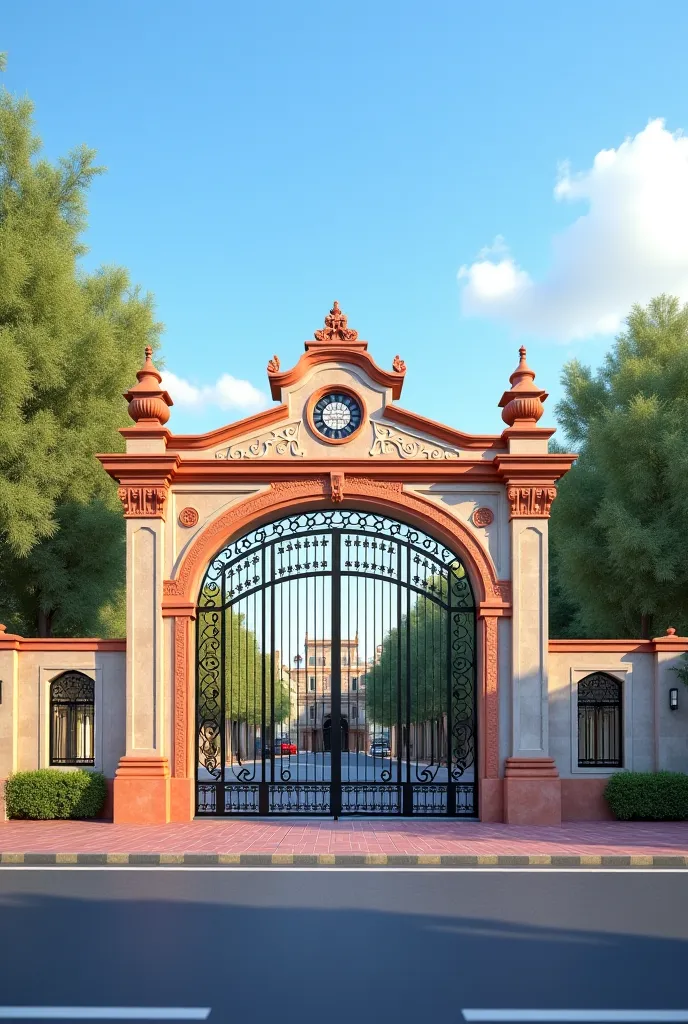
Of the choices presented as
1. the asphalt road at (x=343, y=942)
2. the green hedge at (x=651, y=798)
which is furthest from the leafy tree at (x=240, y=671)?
the green hedge at (x=651, y=798)

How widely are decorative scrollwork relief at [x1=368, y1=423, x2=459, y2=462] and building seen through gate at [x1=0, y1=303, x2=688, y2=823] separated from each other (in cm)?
3

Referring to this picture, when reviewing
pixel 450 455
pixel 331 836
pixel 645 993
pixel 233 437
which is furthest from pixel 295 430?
pixel 645 993

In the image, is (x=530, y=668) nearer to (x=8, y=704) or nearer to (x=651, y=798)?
(x=651, y=798)

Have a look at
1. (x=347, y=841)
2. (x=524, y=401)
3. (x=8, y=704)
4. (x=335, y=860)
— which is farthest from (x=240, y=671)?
(x=335, y=860)

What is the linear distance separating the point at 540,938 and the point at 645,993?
1526mm

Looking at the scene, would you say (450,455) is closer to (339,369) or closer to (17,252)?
(339,369)

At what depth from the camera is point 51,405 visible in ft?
68.9

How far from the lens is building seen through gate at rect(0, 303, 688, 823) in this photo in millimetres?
15734

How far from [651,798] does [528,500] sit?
4.78m

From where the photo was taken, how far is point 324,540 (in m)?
16.4

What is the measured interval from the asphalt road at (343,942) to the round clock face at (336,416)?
7.26 metres

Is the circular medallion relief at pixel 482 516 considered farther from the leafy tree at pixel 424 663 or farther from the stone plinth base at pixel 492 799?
the stone plinth base at pixel 492 799

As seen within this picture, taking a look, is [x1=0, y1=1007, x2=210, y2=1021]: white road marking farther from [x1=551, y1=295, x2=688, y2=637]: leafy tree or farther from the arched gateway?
[x1=551, y1=295, x2=688, y2=637]: leafy tree

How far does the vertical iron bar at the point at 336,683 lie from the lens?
1565cm
